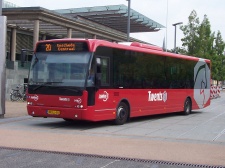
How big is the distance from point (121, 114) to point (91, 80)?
225cm

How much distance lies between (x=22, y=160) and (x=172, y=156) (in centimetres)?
315

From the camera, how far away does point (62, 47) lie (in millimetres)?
13609

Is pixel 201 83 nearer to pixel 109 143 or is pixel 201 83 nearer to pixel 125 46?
pixel 125 46

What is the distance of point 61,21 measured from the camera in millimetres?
31906

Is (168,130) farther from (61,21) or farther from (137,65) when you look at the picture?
(61,21)

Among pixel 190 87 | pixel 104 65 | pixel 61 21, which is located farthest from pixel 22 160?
pixel 61 21

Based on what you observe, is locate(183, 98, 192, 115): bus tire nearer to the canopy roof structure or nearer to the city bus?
the city bus

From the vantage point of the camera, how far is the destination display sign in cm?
1331

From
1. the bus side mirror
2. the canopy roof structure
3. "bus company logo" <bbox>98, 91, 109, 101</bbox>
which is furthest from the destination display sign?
the canopy roof structure

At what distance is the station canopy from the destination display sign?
77.9 feet

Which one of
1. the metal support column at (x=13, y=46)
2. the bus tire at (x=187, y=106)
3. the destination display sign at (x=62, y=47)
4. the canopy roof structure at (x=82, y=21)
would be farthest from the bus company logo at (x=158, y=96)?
the metal support column at (x=13, y=46)

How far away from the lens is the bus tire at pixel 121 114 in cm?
1443

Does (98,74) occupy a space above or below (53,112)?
above

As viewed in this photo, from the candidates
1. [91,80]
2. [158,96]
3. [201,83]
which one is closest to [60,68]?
[91,80]
